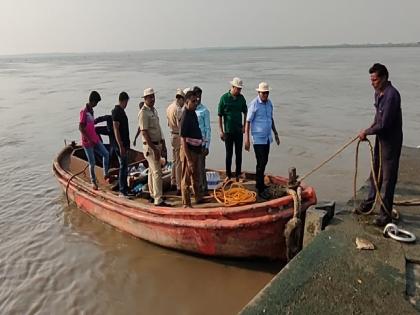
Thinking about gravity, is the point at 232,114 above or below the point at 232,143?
above

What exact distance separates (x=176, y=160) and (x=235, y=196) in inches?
51.4

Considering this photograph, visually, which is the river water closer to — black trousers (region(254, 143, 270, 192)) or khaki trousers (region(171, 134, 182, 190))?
khaki trousers (region(171, 134, 182, 190))

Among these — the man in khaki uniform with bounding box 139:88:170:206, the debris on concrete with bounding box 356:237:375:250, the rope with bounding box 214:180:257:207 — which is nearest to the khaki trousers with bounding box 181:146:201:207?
the rope with bounding box 214:180:257:207

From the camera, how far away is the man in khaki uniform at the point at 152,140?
20.6 ft

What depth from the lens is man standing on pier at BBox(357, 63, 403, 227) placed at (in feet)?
15.0

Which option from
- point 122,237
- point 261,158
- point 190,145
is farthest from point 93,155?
point 261,158

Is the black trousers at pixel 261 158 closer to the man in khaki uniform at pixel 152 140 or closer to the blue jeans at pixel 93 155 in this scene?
the man in khaki uniform at pixel 152 140

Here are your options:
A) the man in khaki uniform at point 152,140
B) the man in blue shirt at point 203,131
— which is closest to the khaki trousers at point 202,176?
the man in blue shirt at point 203,131

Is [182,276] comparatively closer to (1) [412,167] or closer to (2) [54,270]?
(2) [54,270]

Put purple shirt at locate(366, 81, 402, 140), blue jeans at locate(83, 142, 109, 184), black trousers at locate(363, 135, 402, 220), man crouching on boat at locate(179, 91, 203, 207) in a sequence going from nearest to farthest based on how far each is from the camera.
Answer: purple shirt at locate(366, 81, 402, 140), black trousers at locate(363, 135, 402, 220), man crouching on boat at locate(179, 91, 203, 207), blue jeans at locate(83, 142, 109, 184)

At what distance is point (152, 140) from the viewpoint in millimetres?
6504

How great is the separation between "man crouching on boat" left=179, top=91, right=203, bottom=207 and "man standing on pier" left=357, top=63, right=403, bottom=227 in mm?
2273

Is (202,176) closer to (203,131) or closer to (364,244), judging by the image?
(203,131)

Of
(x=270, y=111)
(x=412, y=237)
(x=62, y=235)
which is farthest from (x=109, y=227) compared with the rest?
(x=412, y=237)
